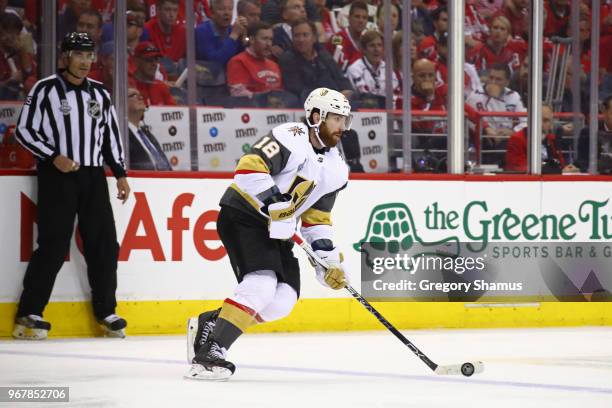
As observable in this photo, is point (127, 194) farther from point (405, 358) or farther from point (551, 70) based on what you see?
point (551, 70)

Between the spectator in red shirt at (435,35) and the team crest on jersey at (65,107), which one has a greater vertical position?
the spectator in red shirt at (435,35)

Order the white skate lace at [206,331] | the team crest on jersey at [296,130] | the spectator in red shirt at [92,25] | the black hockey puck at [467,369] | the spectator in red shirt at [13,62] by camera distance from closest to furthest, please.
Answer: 1. the black hockey puck at [467,369]
2. the team crest on jersey at [296,130]
3. the white skate lace at [206,331]
4. the spectator in red shirt at [13,62]
5. the spectator in red shirt at [92,25]

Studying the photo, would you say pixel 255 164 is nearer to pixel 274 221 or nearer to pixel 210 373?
pixel 274 221

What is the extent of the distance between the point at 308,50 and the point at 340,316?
4.85ft

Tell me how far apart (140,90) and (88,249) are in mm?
916

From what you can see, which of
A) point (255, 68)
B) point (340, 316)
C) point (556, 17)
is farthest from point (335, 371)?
point (556, 17)

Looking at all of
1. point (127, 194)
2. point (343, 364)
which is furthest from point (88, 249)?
point (343, 364)

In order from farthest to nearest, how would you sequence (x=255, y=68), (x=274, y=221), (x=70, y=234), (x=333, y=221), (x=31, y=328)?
(x=255, y=68) < (x=333, y=221) < (x=70, y=234) < (x=31, y=328) < (x=274, y=221)

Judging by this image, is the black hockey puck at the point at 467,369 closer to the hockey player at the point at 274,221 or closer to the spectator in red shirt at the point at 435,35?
the hockey player at the point at 274,221

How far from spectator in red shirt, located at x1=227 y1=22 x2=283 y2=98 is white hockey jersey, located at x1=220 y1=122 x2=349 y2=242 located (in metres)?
1.92

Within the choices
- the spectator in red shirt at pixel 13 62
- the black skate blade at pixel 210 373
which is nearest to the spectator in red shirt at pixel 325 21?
the spectator in red shirt at pixel 13 62

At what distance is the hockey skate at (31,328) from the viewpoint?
19.0 feet

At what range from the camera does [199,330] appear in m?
4.67

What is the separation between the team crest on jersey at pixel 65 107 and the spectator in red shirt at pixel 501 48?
2.37 m
